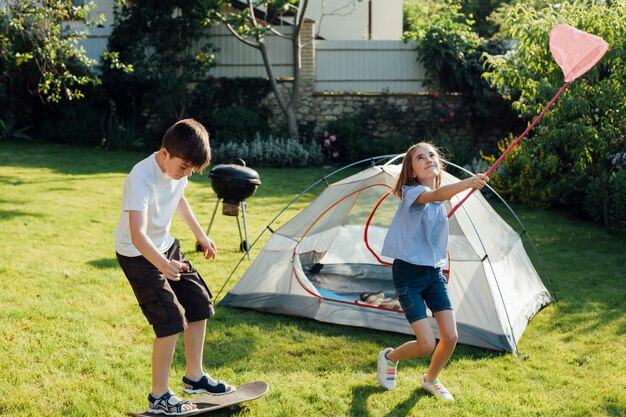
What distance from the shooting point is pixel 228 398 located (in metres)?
3.52

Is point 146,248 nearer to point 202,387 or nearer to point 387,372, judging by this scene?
point 202,387

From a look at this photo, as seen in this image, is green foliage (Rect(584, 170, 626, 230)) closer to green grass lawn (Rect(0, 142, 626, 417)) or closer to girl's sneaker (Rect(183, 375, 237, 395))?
green grass lawn (Rect(0, 142, 626, 417))

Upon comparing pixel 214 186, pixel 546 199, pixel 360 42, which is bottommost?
pixel 546 199

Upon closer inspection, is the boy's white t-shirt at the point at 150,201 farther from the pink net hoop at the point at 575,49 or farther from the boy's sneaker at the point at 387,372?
the pink net hoop at the point at 575,49

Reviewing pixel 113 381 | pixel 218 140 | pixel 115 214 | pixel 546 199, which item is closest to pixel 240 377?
pixel 113 381

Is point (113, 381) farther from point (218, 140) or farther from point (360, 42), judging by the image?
point (360, 42)

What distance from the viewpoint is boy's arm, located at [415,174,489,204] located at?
11.2ft

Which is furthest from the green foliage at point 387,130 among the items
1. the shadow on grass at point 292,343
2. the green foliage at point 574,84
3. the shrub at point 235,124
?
the shadow on grass at point 292,343

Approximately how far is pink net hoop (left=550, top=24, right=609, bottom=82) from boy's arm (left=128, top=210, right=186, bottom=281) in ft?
7.61

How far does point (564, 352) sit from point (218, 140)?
9117mm

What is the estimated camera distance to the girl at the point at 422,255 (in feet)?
12.1

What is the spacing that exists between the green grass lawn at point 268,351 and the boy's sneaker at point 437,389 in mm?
54

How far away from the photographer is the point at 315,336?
15.6 feet

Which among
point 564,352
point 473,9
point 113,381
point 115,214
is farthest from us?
point 473,9
